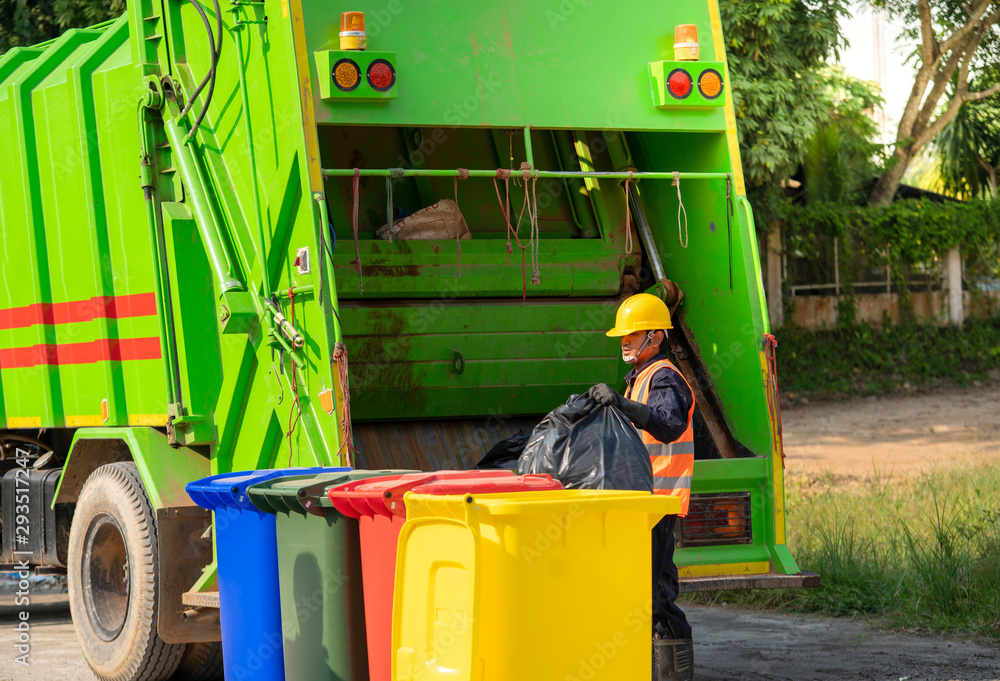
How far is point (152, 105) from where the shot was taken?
514 centimetres

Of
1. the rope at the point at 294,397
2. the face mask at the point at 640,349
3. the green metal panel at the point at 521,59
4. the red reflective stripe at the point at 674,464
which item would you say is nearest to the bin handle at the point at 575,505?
the red reflective stripe at the point at 674,464

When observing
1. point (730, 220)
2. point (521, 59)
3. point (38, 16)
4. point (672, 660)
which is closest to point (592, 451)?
point (672, 660)

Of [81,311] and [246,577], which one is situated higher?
[81,311]

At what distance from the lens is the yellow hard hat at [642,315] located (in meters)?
4.57

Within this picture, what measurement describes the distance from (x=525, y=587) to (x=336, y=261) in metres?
2.52

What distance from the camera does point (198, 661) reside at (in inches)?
205

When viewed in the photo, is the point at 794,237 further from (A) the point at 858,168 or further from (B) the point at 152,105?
(B) the point at 152,105

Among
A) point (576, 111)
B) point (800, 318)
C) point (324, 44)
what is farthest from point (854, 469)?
point (324, 44)

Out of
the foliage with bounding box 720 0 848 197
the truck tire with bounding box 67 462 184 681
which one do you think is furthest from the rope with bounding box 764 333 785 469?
the foliage with bounding box 720 0 848 197

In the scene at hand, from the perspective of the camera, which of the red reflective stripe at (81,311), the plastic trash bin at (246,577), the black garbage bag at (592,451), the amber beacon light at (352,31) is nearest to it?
the plastic trash bin at (246,577)

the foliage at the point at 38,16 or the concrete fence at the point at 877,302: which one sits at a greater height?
the foliage at the point at 38,16

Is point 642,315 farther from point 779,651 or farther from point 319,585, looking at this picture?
point 779,651

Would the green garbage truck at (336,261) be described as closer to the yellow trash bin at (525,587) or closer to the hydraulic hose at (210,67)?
the hydraulic hose at (210,67)

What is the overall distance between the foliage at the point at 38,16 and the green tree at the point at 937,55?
11696 mm
